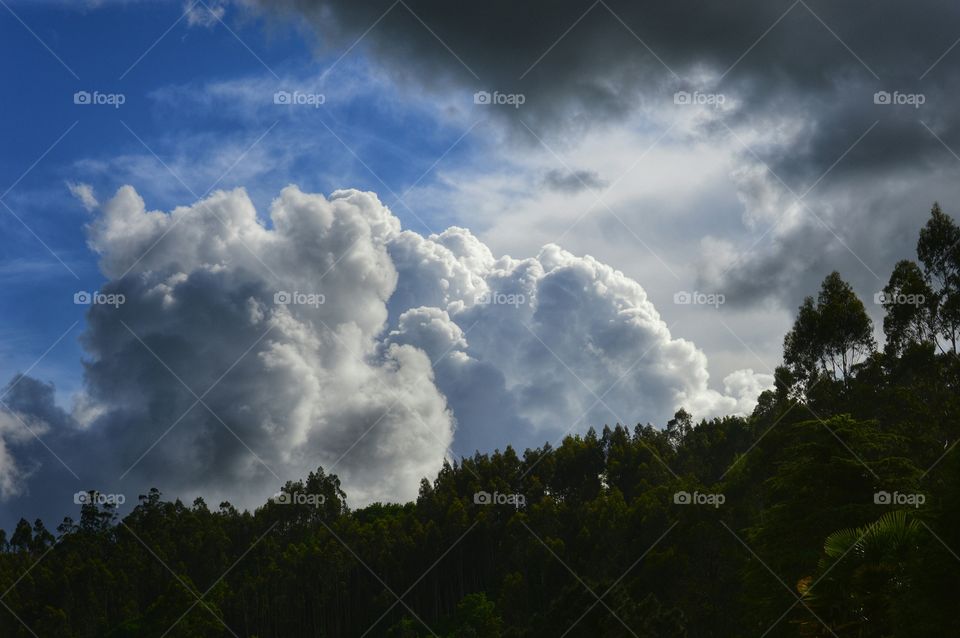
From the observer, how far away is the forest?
2977cm

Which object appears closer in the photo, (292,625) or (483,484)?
(292,625)

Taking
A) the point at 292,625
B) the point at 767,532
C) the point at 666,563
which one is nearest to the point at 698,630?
the point at 666,563

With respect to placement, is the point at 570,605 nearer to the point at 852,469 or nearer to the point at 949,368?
the point at 852,469

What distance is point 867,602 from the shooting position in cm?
2686

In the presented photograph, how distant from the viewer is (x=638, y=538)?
8181cm

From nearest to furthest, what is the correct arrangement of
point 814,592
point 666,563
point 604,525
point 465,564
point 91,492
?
1. point 814,592
2. point 666,563
3. point 604,525
4. point 465,564
5. point 91,492

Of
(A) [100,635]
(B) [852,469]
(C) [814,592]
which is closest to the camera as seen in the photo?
(C) [814,592]

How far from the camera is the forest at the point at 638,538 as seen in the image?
29766 mm

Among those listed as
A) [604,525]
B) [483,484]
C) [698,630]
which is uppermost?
[483,484]

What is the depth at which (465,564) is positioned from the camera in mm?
115438

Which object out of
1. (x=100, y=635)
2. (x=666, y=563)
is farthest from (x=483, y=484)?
(x=666, y=563)

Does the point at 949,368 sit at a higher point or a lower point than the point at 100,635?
higher

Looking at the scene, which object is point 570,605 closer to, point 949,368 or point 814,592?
point 814,592

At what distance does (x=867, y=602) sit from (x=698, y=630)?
133 feet
